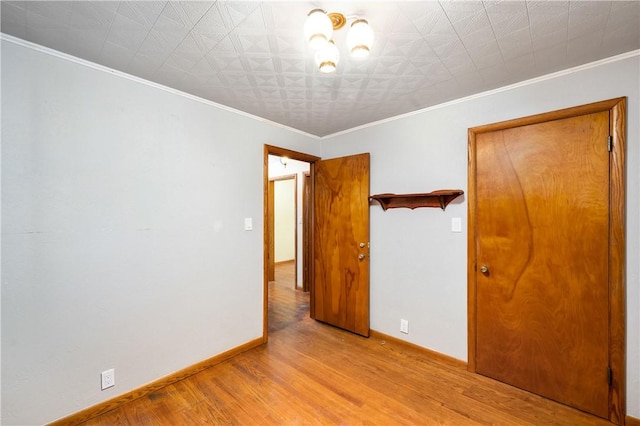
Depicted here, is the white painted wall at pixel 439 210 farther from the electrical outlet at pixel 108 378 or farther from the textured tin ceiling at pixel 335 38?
the electrical outlet at pixel 108 378

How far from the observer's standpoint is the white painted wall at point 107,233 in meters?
1.56

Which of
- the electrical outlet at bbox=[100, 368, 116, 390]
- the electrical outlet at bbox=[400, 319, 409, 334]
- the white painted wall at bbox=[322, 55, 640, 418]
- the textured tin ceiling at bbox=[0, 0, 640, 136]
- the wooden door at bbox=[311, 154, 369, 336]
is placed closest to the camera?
the textured tin ceiling at bbox=[0, 0, 640, 136]

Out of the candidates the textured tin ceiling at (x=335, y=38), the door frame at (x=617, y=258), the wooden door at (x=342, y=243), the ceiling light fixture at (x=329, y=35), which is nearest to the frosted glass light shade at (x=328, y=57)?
the ceiling light fixture at (x=329, y=35)

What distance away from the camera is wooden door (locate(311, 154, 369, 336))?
296 centimetres

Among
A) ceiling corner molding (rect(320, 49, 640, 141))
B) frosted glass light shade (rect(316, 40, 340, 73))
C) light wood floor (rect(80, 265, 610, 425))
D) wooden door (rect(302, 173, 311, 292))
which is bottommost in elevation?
light wood floor (rect(80, 265, 610, 425))

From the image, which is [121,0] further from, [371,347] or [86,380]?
[371,347]

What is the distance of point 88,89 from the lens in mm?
1791

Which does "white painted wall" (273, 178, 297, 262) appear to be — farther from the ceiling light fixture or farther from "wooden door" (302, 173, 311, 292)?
the ceiling light fixture

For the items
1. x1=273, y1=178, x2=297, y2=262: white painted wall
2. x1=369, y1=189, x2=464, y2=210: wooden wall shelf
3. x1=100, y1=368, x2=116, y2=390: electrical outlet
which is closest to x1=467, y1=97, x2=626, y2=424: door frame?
x1=369, y1=189, x2=464, y2=210: wooden wall shelf

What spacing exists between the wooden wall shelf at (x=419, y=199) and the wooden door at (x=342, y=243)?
0.72 feet

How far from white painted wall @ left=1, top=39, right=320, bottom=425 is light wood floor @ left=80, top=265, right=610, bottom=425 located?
30 centimetres

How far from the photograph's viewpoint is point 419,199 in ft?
8.52

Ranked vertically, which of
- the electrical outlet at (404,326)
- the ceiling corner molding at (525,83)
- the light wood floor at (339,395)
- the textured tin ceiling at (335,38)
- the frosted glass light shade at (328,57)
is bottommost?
the light wood floor at (339,395)

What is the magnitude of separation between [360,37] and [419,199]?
65.6 inches
